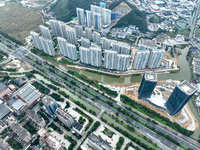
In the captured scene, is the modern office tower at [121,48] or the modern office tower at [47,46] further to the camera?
the modern office tower at [47,46]

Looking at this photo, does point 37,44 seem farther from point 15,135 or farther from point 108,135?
point 108,135

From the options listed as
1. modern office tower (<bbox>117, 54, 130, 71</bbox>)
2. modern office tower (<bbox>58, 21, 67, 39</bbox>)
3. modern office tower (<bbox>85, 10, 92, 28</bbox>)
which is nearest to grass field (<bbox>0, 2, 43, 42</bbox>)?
modern office tower (<bbox>58, 21, 67, 39</bbox>)

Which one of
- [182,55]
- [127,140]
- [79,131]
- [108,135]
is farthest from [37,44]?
[182,55]

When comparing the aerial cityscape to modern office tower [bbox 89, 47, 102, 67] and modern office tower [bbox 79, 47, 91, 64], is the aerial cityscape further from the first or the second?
modern office tower [bbox 79, 47, 91, 64]

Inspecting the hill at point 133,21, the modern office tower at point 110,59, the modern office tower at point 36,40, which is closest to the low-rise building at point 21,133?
the modern office tower at point 110,59

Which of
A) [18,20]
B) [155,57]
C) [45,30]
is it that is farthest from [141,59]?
[18,20]

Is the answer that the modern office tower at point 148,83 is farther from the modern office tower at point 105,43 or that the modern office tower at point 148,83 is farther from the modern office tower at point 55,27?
the modern office tower at point 55,27
